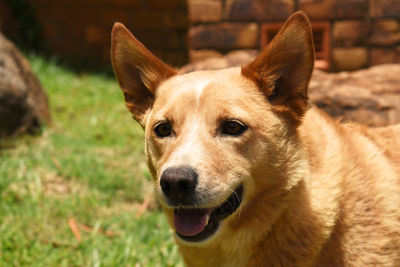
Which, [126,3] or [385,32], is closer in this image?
[385,32]

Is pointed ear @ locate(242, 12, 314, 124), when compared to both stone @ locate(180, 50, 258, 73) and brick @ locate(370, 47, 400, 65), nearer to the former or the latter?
stone @ locate(180, 50, 258, 73)

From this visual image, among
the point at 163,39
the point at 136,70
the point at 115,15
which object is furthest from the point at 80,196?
the point at 115,15

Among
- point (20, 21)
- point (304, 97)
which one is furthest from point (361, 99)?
point (20, 21)

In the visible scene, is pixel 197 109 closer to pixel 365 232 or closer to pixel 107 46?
pixel 365 232

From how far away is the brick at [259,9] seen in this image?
17.9 ft

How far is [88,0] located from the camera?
29.4 ft

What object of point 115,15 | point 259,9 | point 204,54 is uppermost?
point 259,9

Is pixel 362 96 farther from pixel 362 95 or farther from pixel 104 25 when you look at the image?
pixel 104 25

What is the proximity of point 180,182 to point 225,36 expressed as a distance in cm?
350

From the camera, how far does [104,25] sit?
904 centimetres

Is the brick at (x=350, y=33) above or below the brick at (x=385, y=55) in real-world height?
above

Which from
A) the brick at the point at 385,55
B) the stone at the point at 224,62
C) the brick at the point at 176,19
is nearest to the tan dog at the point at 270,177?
the stone at the point at 224,62

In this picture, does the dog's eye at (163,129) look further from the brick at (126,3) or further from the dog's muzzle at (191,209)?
the brick at (126,3)

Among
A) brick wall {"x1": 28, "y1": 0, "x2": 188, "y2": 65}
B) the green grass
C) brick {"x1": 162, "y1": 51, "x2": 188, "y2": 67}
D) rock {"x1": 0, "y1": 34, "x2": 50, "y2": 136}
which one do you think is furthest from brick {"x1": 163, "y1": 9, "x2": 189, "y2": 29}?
rock {"x1": 0, "y1": 34, "x2": 50, "y2": 136}
